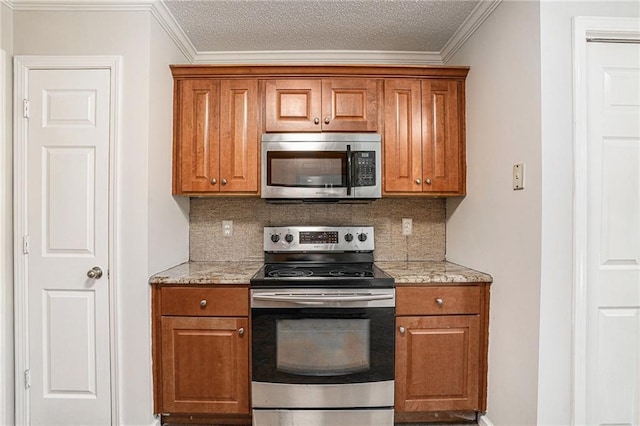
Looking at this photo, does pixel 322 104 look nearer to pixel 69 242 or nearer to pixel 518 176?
pixel 518 176

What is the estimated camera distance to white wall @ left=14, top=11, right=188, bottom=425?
1.75 meters

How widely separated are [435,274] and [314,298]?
73cm

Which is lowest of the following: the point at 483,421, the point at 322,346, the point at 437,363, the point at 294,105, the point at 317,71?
the point at 483,421

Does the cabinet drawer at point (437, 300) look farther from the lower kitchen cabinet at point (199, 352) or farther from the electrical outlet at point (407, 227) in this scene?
the lower kitchen cabinet at point (199, 352)

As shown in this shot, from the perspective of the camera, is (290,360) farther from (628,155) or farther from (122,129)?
(628,155)

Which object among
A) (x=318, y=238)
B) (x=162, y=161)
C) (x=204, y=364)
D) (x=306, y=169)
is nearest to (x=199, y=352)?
(x=204, y=364)

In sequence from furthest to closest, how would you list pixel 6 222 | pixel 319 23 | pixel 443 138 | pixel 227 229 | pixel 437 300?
1. pixel 227 229
2. pixel 443 138
3. pixel 319 23
4. pixel 437 300
5. pixel 6 222

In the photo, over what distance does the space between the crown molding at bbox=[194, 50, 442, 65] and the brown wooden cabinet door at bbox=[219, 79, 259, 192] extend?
1.40 feet

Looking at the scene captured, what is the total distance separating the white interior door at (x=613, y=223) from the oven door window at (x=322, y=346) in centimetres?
105

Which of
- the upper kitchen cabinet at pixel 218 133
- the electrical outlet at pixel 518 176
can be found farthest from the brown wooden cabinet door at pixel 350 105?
the electrical outlet at pixel 518 176

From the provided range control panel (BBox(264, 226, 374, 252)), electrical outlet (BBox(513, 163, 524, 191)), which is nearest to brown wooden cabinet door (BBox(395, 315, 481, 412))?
range control panel (BBox(264, 226, 374, 252))

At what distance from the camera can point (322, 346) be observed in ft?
5.85

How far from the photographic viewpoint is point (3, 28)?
5.60 feet

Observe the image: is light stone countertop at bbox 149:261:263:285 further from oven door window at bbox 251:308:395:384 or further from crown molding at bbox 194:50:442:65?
crown molding at bbox 194:50:442:65
